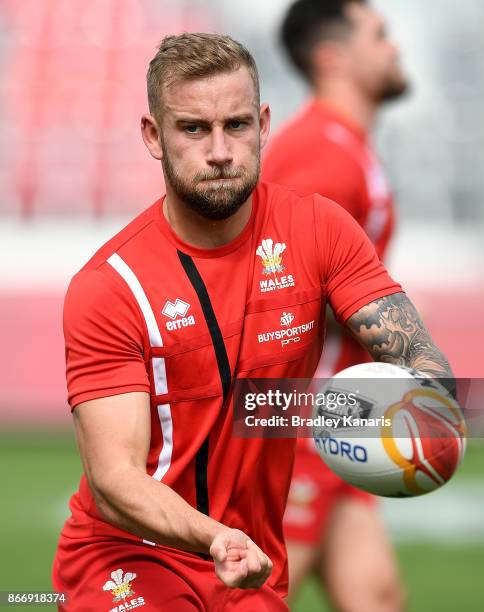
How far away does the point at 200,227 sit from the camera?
12.5 ft

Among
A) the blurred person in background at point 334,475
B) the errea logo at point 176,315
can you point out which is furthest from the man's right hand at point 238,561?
the blurred person in background at point 334,475

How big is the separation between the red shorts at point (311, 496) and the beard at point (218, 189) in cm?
198

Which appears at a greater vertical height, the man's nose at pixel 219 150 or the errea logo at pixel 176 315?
the man's nose at pixel 219 150

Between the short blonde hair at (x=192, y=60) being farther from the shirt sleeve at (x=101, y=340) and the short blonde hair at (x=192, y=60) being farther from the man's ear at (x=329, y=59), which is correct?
the man's ear at (x=329, y=59)

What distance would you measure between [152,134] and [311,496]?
224 centimetres

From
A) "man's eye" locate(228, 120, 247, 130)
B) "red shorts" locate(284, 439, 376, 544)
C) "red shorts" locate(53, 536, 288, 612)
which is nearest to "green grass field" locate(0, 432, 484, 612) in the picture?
"red shorts" locate(284, 439, 376, 544)

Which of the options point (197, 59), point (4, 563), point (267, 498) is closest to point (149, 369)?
point (267, 498)

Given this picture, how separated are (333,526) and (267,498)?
5.42 ft

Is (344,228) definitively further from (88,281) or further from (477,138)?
(477,138)

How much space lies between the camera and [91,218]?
1462 centimetres

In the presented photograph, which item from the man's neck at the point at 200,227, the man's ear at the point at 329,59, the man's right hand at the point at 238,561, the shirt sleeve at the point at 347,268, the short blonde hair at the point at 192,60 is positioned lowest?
the man's right hand at the point at 238,561

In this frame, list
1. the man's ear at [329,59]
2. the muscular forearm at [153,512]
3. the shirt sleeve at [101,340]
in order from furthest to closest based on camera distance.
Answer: the man's ear at [329,59], the shirt sleeve at [101,340], the muscular forearm at [153,512]

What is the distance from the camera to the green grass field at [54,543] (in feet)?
23.2

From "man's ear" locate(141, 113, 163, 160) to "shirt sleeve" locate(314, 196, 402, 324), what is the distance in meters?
0.53
